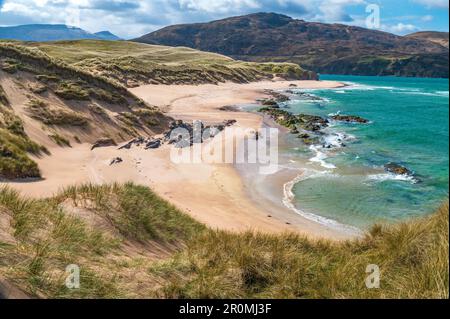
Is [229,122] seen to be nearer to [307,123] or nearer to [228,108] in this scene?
[307,123]

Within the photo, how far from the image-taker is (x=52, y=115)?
23.5m

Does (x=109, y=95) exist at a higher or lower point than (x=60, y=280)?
higher

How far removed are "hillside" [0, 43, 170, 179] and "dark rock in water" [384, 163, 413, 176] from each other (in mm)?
15716

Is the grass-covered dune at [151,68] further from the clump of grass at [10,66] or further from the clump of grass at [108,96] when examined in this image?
the clump of grass at [10,66]

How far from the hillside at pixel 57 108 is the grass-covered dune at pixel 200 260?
11.0 m

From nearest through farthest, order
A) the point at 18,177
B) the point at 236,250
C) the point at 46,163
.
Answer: the point at 236,250 < the point at 18,177 < the point at 46,163

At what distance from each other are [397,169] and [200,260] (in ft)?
62.4

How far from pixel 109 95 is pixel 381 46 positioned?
176523mm

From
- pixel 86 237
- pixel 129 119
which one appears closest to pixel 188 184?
pixel 129 119

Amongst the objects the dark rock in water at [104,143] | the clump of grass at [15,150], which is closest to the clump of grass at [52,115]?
the dark rock in water at [104,143]

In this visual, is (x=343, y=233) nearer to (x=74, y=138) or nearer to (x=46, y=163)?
(x=46, y=163)

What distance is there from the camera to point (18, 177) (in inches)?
629

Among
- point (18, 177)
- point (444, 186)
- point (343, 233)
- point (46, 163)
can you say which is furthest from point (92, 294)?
point (444, 186)

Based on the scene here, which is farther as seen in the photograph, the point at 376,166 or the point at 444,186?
the point at 376,166
